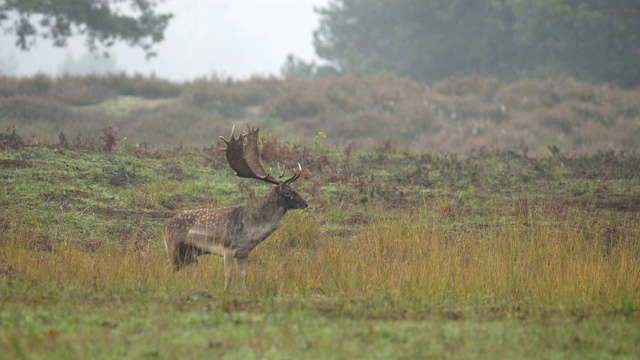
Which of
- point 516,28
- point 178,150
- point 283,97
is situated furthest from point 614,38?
point 178,150

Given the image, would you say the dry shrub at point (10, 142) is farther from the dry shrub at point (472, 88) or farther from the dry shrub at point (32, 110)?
the dry shrub at point (472, 88)

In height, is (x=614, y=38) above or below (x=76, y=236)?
above

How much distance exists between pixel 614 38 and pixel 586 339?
3880 centimetres

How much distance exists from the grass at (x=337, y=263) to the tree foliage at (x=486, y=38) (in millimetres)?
22775

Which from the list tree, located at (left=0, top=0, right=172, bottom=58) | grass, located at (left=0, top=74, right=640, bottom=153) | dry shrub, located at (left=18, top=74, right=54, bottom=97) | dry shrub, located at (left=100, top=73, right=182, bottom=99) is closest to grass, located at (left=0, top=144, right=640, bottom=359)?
grass, located at (left=0, top=74, right=640, bottom=153)

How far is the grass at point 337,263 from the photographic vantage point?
719 centimetres

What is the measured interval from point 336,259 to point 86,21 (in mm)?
30499

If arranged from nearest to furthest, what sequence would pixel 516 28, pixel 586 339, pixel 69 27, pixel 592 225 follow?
pixel 586 339, pixel 592 225, pixel 69 27, pixel 516 28

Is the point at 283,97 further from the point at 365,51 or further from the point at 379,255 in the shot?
the point at 365,51

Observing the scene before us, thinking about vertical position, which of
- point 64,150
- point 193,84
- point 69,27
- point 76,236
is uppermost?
point 69,27

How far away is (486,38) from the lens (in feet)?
162

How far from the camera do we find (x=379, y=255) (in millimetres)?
11617

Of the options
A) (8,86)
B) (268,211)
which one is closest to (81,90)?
(8,86)

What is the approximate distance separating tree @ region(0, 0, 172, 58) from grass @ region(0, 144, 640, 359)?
20.1m
